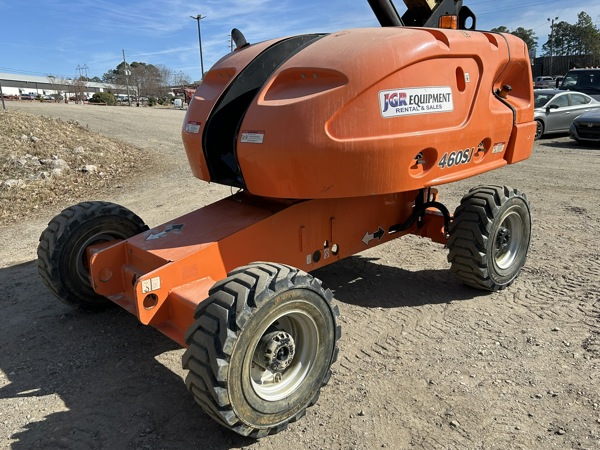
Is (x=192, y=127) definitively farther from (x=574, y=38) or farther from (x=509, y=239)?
(x=574, y=38)

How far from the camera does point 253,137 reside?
3.47 meters

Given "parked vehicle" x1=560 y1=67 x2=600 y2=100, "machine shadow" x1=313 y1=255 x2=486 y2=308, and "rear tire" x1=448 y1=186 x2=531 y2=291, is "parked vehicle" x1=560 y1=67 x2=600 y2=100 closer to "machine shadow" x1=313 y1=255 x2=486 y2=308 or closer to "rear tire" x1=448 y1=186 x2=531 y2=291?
"rear tire" x1=448 y1=186 x2=531 y2=291

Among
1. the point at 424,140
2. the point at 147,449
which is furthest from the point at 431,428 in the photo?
the point at 424,140

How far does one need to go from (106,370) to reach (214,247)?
1195 millimetres

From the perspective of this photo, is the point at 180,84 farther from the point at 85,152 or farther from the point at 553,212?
the point at 553,212

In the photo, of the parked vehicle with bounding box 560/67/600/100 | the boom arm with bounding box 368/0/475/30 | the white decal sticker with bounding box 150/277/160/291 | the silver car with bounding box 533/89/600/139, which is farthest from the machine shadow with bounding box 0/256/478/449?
the parked vehicle with bounding box 560/67/600/100

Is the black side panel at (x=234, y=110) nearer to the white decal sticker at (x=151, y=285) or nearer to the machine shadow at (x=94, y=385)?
the white decal sticker at (x=151, y=285)

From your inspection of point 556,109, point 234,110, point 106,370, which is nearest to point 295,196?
point 234,110

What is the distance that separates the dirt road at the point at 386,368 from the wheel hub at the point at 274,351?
1.33ft

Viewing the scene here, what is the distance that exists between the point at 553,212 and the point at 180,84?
74.3 meters

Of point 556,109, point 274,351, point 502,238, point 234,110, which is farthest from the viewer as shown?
point 556,109

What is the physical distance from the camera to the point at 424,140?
3604 mm

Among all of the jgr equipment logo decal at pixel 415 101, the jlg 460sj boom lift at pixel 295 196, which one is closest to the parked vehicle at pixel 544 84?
the jlg 460sj boom lift at pixel 295 196

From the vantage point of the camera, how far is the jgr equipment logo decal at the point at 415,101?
11.2 ft
